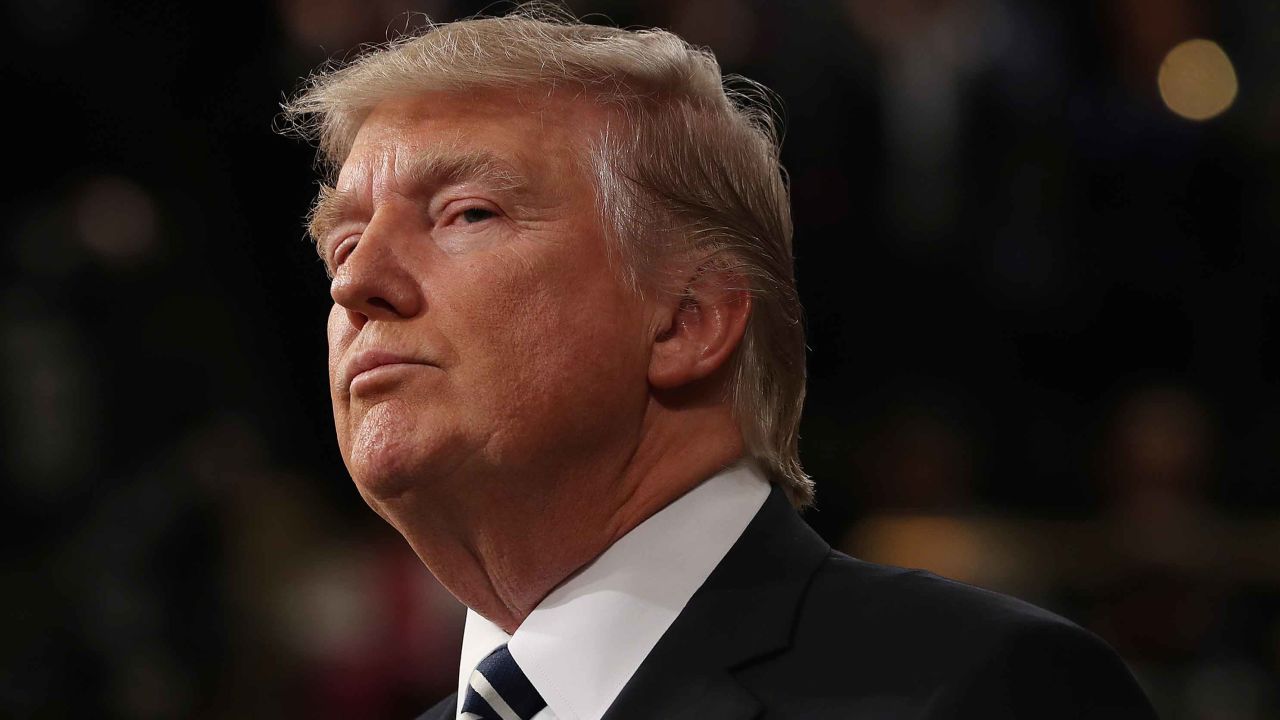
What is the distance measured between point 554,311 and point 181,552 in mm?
2124

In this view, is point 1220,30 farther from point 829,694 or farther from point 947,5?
point 829,694

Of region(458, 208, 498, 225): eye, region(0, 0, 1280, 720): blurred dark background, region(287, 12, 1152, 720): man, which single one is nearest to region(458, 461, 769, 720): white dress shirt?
region(287, 12, 1152, 720): man

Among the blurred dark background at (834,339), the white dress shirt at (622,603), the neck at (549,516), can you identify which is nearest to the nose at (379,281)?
the neck at (549,516)

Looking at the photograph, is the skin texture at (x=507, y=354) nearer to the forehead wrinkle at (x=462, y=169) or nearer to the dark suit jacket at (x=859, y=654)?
the forehead wrinkle at (x=462, y=169)

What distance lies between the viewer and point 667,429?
1.55m

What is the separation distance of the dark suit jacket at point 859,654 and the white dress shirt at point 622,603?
0.02 metres

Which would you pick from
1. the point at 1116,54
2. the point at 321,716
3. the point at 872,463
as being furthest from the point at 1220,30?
the point at 321,716

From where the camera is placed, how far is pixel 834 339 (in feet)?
10.7

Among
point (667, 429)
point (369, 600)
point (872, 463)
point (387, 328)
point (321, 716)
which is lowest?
point (321, 716)

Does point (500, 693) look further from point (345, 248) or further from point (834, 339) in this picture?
point (834, 339)

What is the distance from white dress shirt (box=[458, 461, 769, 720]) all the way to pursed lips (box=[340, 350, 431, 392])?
0.91 ft

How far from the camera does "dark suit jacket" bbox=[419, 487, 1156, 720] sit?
4.20 feet

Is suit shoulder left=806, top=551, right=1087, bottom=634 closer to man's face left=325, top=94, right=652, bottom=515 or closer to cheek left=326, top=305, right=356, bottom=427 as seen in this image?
man's face left=325, top=94, right=652, bottom=515

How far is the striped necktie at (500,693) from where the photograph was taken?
147cm
